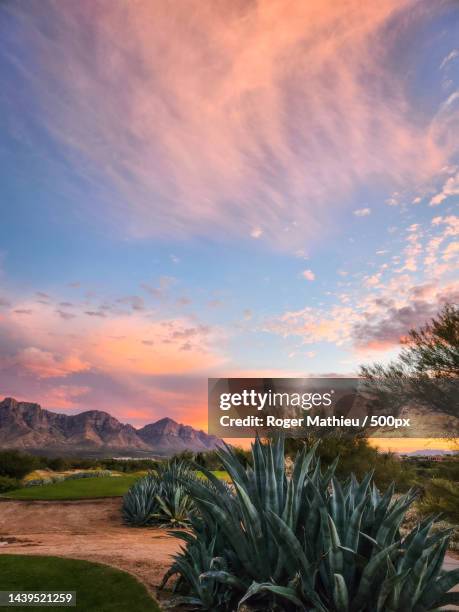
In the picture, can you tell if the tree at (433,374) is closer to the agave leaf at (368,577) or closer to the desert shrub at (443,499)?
the desert shrub at (443,499)

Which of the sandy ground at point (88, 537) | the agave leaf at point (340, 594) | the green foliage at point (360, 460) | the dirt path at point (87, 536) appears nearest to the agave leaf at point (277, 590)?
the agave leaf at point (340, 594)

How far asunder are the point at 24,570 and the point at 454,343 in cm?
1542

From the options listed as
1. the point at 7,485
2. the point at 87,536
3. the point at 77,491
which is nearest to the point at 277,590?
the point at 87,536

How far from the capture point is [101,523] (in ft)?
51.4

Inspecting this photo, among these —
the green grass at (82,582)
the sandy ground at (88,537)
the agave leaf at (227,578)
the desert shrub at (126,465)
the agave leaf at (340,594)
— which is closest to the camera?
the agave leaf at (340,594)

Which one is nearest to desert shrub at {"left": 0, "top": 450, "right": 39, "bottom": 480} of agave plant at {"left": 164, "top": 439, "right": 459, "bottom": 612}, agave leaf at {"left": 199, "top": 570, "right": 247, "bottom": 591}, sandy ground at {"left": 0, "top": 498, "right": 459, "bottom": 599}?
sandy ground at {"left": 0, "top": 498, "right": 459, "bottom": 599}

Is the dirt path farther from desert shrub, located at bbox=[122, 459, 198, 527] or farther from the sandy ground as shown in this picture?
desert shrub, located at bbox=[122, 459, 198, 527]

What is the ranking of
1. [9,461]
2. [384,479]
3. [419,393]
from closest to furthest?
[419,393], [384,479], [9,461]

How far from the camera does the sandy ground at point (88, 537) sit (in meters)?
7.30

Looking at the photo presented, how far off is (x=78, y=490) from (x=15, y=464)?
12768 mm

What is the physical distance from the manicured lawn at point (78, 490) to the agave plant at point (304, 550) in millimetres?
15133

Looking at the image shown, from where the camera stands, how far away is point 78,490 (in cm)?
2002

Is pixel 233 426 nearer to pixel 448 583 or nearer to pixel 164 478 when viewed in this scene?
pixel 164 478

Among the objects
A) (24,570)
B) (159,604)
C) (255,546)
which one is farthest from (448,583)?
(24,570)
